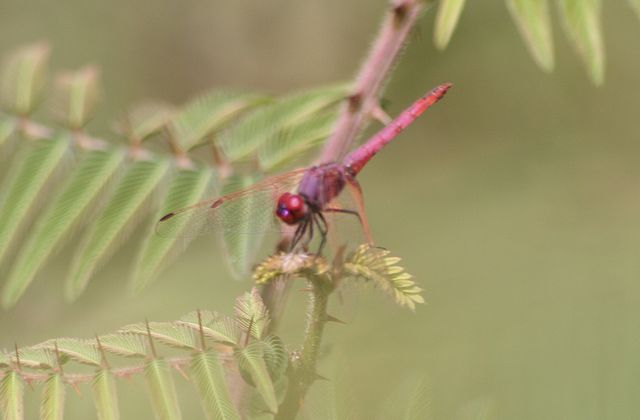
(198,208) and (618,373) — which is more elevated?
(198,208)

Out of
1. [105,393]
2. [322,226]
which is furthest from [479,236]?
[105,393]

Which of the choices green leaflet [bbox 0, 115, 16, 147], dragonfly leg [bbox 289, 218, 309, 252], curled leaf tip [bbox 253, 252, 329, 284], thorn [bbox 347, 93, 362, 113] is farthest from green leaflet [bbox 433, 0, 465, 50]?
green leaflet [bbox 0, 115, 16, 147]

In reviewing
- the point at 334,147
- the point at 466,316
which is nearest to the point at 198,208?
the point at 334,147

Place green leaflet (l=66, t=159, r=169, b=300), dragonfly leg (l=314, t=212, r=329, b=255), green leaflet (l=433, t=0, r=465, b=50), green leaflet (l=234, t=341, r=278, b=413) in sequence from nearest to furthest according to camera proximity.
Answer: green leaflet (l=234, t=341, r=278, b=413), dragonfly leg (l=314, t=212, r=329, b=255), green leaflet (l=433, t=0, r=465, b=50), green leaflet (l=66, t=159, r=169, b=300)

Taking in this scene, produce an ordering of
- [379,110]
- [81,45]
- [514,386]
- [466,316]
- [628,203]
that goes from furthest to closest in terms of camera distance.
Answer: [81,45] → [628,203] → [379,110] → [466,316] → [514,386]

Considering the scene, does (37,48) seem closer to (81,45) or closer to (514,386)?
(514,386)

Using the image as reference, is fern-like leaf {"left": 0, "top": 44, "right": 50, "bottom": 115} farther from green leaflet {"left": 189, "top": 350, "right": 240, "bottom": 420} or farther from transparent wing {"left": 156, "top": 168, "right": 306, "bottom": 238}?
green leaflet {"left": 189, "top": 350, "right": 240, "bottom": 420}


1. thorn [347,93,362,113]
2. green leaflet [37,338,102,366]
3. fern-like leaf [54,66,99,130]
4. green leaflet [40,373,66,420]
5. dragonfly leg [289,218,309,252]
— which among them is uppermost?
fern-like leaf [54,66,99,130]
